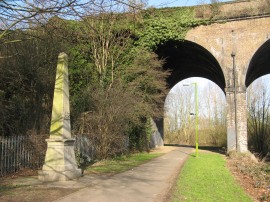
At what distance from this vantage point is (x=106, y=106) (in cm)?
1625

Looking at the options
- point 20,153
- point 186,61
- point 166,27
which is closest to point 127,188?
point 20,153

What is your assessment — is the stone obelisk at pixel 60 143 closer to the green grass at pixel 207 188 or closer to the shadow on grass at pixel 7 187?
the shadow on grass at pixel 7 187

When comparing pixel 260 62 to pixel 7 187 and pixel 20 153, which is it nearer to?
pixel 20 153

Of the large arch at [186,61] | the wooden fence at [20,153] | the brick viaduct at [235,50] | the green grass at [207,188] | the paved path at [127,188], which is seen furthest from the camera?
the large arch at [186,61]

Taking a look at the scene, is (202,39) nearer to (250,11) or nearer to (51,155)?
(250,11)

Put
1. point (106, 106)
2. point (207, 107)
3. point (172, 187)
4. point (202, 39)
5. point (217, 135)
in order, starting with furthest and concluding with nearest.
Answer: point (207, 107)
point (217, 135)
point (202, 39)
point (106, 106)
point (172, 187)

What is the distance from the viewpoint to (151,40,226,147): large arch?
24.4 meters

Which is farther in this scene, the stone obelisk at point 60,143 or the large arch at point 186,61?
the large arch at point 186,61

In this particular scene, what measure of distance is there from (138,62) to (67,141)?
1212 centimetres

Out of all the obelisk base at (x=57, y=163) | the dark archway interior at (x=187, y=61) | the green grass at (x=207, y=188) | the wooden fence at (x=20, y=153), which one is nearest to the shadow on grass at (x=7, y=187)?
the obelisk base at (x=57, y=163)

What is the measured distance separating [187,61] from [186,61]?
9 cm

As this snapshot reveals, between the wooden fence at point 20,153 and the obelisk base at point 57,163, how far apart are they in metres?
2.28

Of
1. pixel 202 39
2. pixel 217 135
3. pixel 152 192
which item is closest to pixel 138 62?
pixel 202 39

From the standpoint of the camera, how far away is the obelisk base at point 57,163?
10.1m
